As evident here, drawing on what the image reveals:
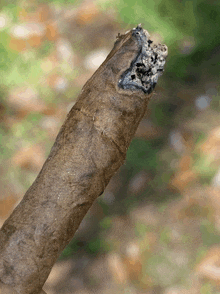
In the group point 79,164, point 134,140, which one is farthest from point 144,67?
point 134,140

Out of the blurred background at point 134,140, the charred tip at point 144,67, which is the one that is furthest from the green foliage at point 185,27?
the charred tip at point 144,67

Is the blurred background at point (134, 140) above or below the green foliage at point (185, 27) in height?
below

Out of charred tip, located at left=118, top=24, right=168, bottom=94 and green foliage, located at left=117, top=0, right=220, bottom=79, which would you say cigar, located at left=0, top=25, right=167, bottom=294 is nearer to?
charred tip, located at left=118, top=24, right=168, bottom=94

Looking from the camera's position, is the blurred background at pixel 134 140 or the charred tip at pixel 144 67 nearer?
the charred tip at pixel 144 67

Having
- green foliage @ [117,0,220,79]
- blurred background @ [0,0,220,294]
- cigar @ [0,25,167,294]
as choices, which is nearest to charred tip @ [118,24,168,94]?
cigar @ [0,25,167,294]

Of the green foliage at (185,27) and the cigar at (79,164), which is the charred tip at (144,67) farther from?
the green foliage at (185,27)

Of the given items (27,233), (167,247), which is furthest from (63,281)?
(27,233)
